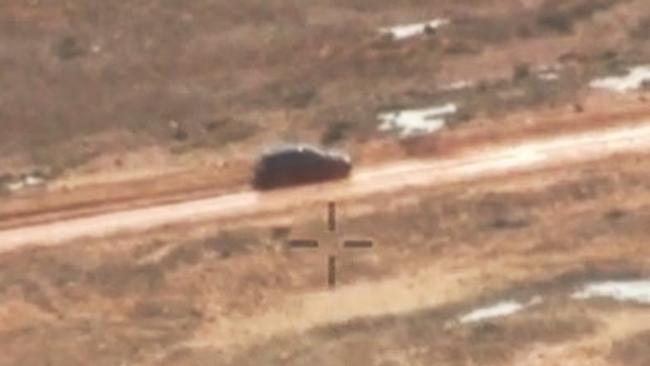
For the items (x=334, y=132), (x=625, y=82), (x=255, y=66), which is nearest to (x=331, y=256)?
(x=334, y=132)

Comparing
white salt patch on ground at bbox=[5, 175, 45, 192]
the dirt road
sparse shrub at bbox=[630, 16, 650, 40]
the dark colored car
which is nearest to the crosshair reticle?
the dirt road

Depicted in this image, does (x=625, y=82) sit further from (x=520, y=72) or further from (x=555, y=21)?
(x=555, y=21)

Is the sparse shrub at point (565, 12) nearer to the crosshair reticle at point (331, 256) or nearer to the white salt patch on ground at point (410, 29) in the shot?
the white salt patch on ground at point (410, 29)

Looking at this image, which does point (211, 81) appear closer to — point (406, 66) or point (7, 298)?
point (406, 66)

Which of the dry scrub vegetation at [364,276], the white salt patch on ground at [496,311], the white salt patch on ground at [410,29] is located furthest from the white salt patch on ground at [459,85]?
the white salt patch on ground at [496,311]

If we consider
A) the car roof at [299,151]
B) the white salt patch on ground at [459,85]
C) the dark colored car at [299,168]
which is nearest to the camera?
the dark colored car at [299,168]

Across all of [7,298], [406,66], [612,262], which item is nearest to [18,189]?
[7,298]
